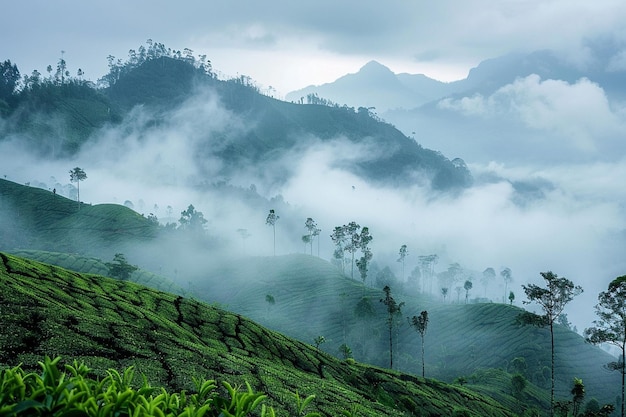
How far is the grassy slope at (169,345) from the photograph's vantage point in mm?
22703

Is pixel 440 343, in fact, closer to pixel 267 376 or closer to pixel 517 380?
pixel 517 380

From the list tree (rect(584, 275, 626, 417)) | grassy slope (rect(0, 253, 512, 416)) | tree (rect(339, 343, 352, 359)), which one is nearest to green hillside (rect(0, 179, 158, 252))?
tree (rect(339, 343, 352, 359))

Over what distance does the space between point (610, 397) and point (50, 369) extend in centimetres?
15924

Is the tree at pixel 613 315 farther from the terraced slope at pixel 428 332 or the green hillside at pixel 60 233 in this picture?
the green hillside at pixel 60 233

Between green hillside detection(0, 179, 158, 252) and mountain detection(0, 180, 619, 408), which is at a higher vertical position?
green hillside detection(0, 179, 158, 252)

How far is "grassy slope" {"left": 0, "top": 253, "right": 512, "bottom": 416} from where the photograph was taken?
74.5 ft

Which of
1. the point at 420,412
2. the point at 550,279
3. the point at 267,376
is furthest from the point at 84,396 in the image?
the point at 550,279

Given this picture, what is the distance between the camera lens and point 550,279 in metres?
60.1

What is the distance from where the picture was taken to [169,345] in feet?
95.2

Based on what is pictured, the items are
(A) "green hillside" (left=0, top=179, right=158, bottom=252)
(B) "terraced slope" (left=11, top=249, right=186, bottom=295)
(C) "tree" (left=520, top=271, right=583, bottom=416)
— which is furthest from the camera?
(A) "green hillside" (left=0, top=179, right=158, bottom=252)

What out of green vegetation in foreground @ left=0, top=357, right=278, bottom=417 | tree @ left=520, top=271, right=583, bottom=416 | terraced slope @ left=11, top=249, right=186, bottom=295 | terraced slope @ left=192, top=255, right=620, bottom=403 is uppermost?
green vegetation in foreground @ left=0, top=357, right=278, bottom=417

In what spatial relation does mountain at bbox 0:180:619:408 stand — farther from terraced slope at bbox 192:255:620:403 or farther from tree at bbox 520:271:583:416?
tree at bbox 520:271:583:416

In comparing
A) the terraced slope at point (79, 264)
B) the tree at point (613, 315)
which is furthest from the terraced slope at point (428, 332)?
the tree at point (613, 315)

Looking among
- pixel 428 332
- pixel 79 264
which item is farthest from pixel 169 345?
pixel 428 332
